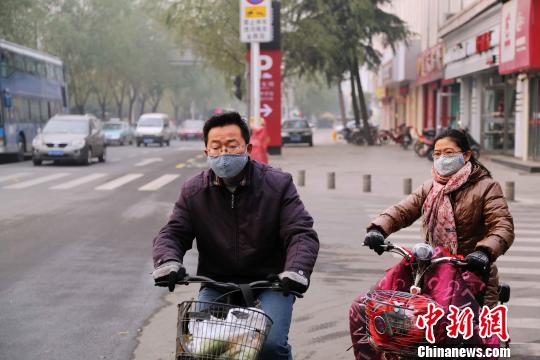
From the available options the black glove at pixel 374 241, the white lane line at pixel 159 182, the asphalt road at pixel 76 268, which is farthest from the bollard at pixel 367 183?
the black glove at pixel 374 241

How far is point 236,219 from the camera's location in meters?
3.72

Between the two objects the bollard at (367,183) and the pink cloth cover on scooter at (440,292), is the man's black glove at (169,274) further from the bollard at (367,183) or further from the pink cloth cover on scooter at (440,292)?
the bollard at (367,183)

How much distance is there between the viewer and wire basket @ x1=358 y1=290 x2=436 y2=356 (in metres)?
3.42

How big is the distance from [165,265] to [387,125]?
68839mm

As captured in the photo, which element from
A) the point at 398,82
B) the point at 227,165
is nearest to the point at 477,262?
the point at 227,165

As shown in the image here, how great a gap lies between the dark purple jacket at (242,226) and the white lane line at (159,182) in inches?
558

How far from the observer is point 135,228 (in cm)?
1166

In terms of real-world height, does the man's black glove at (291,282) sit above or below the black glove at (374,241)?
below

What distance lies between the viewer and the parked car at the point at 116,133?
51.1m

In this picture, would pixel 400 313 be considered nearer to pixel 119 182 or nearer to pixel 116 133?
pixel 119 182

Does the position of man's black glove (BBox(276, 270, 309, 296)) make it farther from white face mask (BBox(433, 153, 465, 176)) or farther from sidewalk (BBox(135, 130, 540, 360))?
sidewalk (BBox(135, 130, 540, 360))

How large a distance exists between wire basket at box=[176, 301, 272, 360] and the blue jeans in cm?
25

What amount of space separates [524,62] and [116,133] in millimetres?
33232

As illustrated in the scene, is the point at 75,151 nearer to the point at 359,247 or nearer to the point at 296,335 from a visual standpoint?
the point at 359,247
